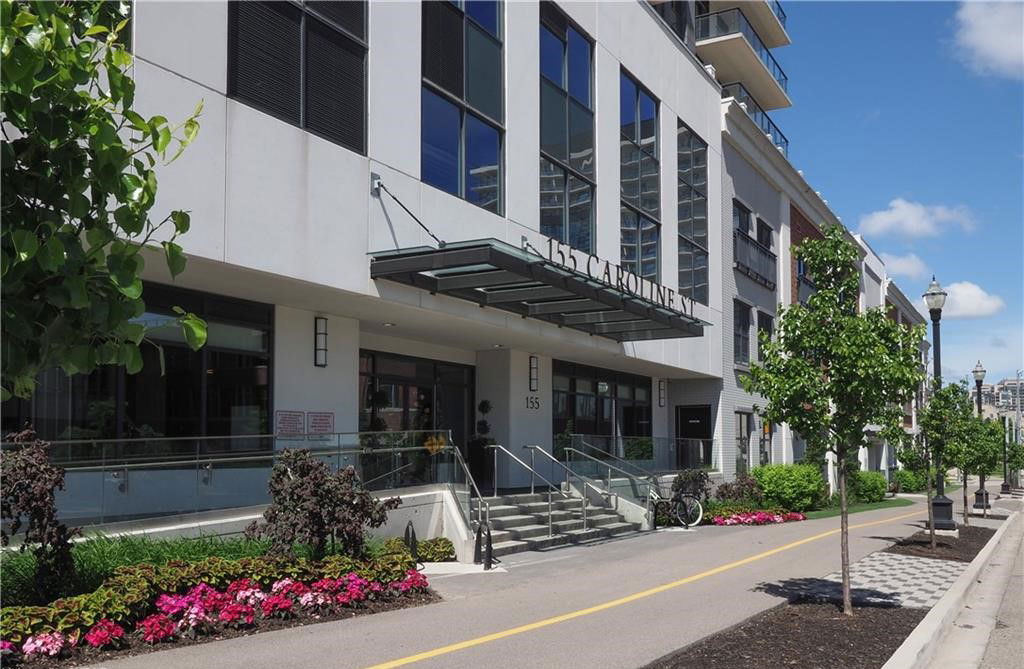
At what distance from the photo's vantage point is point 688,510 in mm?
23469

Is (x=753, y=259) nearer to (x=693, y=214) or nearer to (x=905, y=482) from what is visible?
(x=693, y=214)

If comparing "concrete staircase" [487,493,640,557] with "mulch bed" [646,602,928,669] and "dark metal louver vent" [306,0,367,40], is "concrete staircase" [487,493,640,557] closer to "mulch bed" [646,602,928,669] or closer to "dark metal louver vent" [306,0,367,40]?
"mulch bed" [646,602,928,669]

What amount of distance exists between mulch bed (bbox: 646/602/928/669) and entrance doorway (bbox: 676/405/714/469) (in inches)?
667

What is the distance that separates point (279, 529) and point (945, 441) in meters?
15.2

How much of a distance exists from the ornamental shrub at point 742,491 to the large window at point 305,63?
17076 mm

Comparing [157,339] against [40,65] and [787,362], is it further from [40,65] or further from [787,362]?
Result: [40,65]

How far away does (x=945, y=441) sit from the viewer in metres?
20.3

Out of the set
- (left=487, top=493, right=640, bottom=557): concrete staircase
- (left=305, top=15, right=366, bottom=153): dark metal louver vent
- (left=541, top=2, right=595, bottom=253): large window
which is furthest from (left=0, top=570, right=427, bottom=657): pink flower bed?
(left=541, top=2, right=595, bottom=253): large window

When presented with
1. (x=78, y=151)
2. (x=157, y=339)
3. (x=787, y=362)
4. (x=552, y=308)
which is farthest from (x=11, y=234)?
(x=552, y=308)

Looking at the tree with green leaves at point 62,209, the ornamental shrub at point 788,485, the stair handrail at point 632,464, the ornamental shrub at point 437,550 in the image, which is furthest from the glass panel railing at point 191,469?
the ornamental shrub at point 788,485

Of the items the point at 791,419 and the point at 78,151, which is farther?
the point at 791,419

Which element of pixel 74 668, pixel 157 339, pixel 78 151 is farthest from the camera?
pixel 157 339

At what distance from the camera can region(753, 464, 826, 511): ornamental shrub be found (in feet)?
95.3

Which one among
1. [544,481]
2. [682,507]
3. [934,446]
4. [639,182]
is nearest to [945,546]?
[934,446]
